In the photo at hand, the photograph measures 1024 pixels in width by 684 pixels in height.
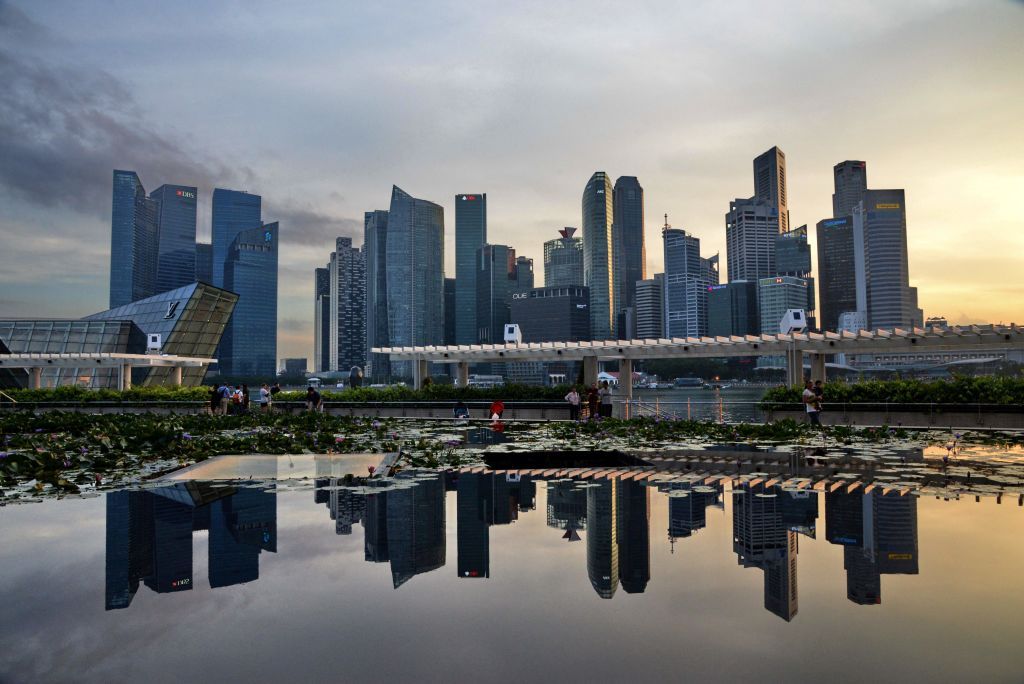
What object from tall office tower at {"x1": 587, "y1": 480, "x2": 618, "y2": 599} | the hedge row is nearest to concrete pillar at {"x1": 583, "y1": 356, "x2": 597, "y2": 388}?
the hedge row

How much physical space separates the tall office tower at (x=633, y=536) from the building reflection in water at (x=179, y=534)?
3.42m

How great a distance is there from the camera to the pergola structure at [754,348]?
27.3m

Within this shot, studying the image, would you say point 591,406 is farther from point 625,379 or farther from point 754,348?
point 754,348

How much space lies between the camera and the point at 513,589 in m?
5.57

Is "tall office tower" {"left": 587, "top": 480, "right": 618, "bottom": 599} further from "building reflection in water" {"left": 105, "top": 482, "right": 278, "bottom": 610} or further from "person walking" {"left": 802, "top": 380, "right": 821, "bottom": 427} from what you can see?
"person walking" {"left": 802, "top": 380, "right": 821, "bottom": 427}

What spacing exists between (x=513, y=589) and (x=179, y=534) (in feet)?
13.5

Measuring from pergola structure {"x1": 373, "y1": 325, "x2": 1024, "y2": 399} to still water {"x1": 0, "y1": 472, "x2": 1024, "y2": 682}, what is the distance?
22031 millimetres

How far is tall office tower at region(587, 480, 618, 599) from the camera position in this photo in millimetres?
5824

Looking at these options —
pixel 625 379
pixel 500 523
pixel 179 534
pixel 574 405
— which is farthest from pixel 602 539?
pixel 625 379

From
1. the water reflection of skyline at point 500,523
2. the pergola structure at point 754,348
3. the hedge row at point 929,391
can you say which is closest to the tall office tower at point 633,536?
the water reflection of skyline at point 500,523

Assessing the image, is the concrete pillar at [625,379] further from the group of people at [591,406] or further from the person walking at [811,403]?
the person walking at [811,403]

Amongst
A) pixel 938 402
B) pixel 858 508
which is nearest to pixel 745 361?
pixel 938 402

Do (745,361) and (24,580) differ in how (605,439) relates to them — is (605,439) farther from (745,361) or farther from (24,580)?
(745,361)

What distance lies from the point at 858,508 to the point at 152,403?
34236 mm
